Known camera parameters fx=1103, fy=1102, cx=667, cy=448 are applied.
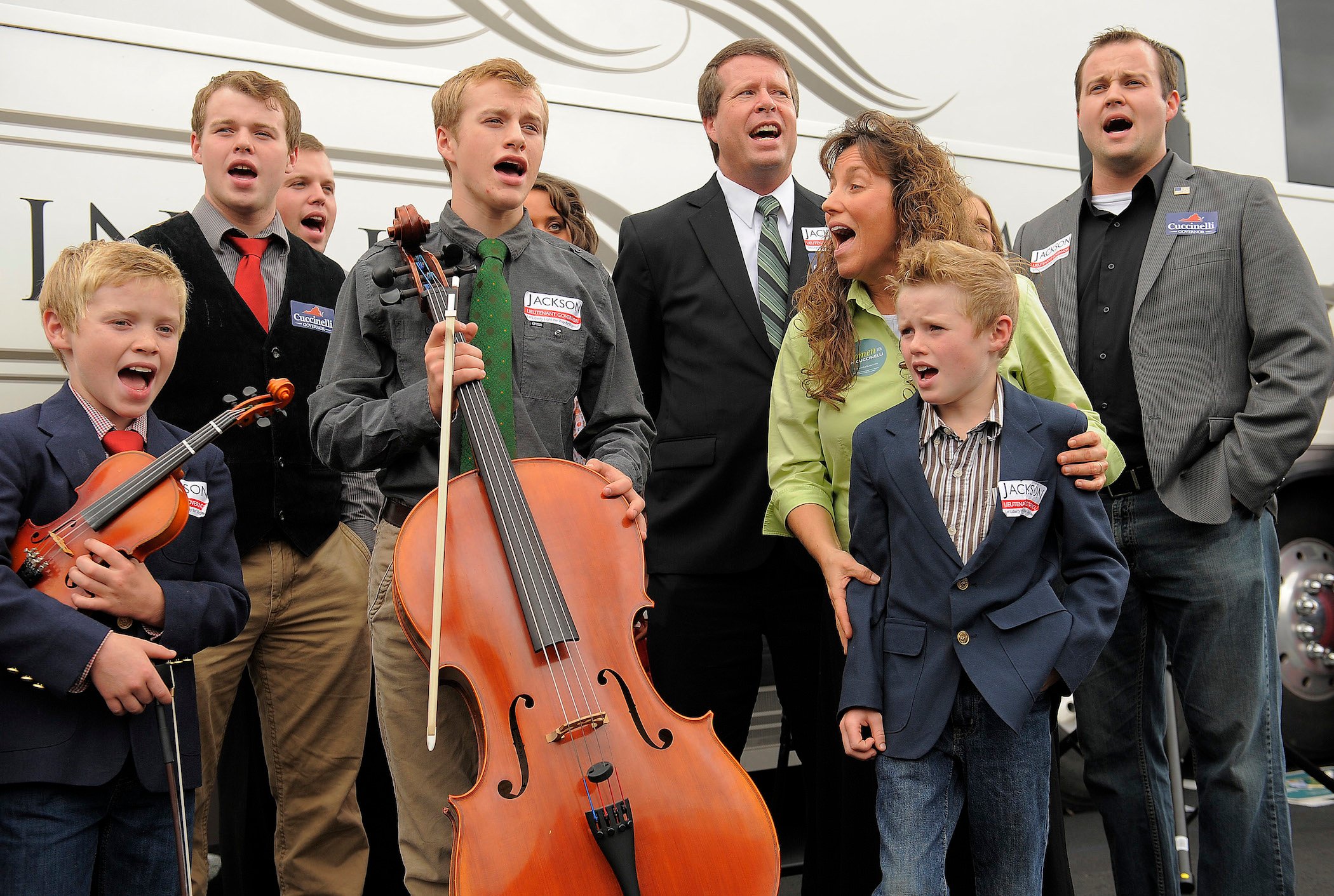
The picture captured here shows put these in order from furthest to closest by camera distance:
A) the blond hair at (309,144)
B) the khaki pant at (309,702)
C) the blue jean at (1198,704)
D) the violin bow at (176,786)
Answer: the blond hair at (309,144) → the khaki pant at (309,702) → the blue jean at (1198,704) → the violin bow at (176,786)

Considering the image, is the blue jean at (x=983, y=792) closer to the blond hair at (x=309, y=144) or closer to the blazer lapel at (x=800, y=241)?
the blazer lapel at (x=800, y=241)

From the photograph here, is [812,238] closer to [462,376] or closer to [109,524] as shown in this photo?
[462,376]

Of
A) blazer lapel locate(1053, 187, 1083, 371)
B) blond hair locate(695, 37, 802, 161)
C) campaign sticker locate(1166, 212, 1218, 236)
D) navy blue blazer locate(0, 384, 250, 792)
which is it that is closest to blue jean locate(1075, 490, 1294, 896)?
blazer lapel locate(1053, 187, 1083, 371)

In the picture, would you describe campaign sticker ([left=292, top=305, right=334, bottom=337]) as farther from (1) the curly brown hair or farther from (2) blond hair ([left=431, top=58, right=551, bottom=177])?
(1) the curly brown hair

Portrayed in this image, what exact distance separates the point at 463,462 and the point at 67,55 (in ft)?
6.01

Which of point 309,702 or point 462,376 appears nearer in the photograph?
point 462,376

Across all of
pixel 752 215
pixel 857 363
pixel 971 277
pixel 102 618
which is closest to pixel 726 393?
pixel 857 363

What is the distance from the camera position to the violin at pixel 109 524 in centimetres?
207

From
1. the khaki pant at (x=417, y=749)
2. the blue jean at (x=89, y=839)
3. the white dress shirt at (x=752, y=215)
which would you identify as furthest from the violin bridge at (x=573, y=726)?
the white dress shirt at (x=752, y=215)

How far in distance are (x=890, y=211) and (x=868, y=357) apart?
0.35m

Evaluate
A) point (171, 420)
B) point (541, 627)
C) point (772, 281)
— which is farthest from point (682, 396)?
point (171, 420)

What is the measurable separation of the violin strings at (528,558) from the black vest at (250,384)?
890 millimetres

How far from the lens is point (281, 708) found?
300 cm

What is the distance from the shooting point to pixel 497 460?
87.7 inches
